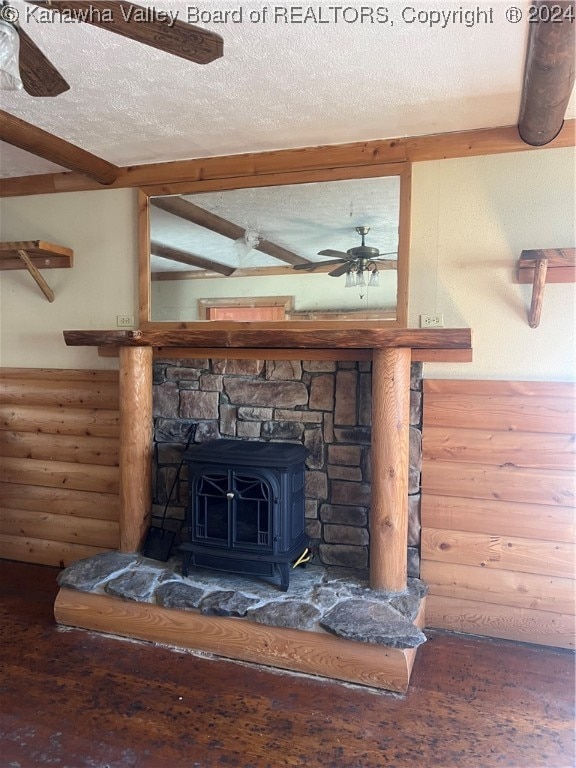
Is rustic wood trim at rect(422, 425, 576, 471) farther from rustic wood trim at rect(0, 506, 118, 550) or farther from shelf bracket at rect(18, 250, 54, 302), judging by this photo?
shelf bracket at rect(18, 250, 54, 302)

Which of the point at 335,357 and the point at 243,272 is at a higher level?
the point at 243,272

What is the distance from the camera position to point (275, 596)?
2.47 meters

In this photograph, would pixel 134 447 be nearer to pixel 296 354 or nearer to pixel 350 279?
pixel 296 354

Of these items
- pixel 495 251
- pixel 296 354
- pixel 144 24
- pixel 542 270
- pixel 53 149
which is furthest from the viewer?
pixel 296 354

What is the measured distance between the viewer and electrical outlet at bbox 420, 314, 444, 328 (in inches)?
103

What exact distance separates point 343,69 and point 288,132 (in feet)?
1.98

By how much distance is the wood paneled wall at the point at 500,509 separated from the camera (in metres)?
2.48

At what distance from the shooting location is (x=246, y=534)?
2.57m

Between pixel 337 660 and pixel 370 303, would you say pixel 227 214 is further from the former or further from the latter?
pixel 337 660

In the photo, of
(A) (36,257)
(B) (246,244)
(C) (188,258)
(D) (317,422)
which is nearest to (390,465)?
(D) (317,422)

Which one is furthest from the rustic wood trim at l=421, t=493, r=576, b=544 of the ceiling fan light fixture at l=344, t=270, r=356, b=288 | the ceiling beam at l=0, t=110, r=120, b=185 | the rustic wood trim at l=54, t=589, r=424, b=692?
the ceiling beam at l=0, t=110, r=120, b=185

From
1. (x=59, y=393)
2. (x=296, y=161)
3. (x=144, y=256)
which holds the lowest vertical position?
(x=59, y=393)

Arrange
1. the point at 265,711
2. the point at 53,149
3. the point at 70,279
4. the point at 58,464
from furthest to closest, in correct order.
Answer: the point at 58,464
the point at 70,279
the point at 53,149
the point at 265,711

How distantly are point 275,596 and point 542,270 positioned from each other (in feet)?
5.86
